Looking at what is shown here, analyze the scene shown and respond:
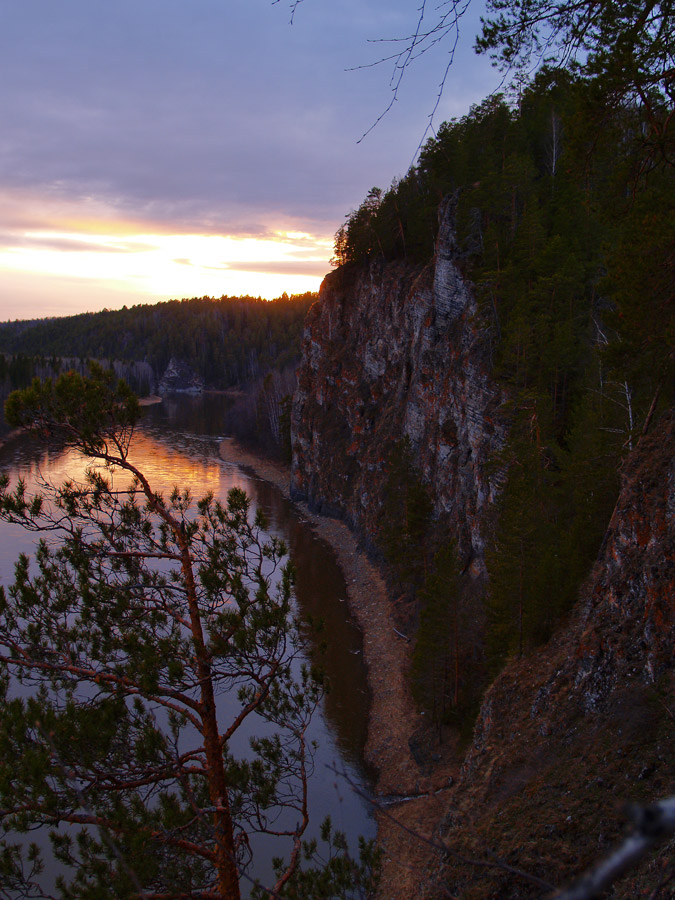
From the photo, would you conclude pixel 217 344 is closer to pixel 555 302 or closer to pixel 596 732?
pixel 555 302

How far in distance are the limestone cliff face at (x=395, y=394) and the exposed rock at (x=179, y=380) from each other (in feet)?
345

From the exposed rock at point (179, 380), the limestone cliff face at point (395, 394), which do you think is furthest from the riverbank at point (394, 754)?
the exposed rock at point (179, 380)

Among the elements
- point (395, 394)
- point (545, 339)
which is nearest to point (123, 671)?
point (545, 339)

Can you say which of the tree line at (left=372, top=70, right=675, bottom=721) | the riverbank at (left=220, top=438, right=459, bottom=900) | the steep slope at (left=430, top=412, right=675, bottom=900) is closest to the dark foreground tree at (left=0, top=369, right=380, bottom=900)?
the riverbank at (left=220, top=438, right=459, bottom=900)

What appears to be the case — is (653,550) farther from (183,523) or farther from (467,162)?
(467,162)

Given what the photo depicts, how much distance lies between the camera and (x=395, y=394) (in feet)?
146

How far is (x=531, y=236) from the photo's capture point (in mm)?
29297

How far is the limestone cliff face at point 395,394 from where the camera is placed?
3023 cm

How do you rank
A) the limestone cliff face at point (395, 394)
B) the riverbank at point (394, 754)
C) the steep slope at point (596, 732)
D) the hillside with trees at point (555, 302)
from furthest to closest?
the limestone cliff face at point (395, 394) → the riverbank at point (394, 754) → the hillside with trees at point (555, 302) → the steep slope at point (596, 732)

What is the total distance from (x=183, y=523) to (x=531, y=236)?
26.0 m

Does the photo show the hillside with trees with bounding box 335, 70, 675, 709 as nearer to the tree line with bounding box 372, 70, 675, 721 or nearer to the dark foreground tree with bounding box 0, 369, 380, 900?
the tree line with bounding box 372, 70, 675, 721

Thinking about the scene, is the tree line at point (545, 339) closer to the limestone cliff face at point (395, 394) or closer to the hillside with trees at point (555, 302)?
the hillside with trees at point (555, 302)

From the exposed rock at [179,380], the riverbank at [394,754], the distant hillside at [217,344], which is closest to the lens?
the riverbank at [394,754]

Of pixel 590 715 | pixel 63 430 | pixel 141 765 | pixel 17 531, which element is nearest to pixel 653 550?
pixel 590 715
